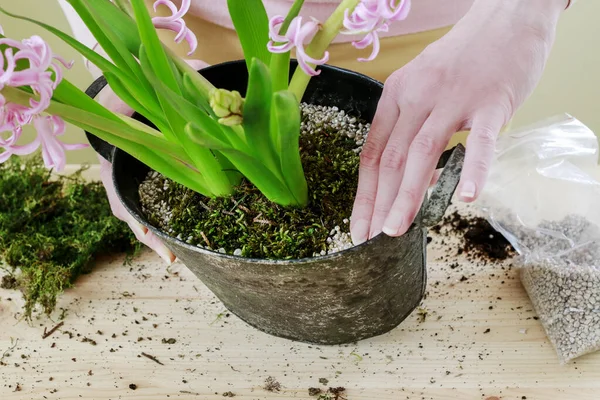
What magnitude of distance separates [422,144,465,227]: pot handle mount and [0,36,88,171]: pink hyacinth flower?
0.85ft

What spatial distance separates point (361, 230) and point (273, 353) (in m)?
0.23

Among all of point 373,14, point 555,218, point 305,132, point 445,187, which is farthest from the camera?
point 555,218

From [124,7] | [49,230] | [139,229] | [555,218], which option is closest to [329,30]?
[124,7]

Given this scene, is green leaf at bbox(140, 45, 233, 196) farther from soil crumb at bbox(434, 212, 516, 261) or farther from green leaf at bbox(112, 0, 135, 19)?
soil crumb at bbox(434, 212, 516, 261)

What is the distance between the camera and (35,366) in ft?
2.26

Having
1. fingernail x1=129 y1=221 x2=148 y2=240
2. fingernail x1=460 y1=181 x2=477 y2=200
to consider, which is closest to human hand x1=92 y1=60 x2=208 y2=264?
fingernail x1=129 y1=221 x2=148 y2=240

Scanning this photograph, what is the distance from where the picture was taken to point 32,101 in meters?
0.37

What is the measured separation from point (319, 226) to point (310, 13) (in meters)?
0.24

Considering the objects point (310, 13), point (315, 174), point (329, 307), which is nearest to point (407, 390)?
point (329, 307)

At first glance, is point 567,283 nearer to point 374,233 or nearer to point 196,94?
point 374,233

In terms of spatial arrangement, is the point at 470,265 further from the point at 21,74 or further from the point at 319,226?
the point at 21,74

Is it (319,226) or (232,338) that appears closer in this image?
(319,226)

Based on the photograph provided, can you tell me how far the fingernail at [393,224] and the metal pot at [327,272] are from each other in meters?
0.02

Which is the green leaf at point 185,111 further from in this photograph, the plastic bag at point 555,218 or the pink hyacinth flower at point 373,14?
the plastic bag at point 555,218
